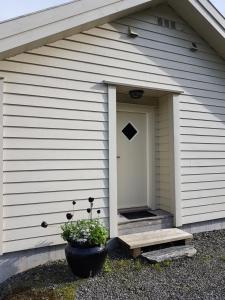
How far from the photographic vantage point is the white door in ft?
19.1

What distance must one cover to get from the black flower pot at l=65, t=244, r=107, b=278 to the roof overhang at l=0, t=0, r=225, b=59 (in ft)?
8.58

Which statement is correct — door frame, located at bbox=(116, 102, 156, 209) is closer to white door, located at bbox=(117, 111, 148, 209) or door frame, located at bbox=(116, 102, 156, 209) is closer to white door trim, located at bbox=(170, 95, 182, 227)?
white door, located at bbox=(117, 111, 148, 209)

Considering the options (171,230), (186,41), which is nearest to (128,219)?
(171,230)

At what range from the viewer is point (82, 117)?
15.2 ft

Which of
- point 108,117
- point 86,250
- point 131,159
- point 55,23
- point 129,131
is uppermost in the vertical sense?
point 55,23

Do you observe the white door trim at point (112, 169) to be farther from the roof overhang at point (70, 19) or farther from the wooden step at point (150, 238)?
the roof overhang at point (70, 19)

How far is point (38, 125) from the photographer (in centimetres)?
428

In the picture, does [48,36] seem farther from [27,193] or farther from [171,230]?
[171,230]

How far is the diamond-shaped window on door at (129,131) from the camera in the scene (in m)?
5.88

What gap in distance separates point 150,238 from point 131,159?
67.1 inches

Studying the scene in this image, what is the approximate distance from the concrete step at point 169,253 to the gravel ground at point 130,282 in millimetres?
78

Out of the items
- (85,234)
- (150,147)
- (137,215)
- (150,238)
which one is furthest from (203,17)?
(85,234)

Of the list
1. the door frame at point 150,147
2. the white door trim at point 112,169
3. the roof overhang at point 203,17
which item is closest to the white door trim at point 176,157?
the door frame at point 150,147

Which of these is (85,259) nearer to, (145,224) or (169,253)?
(169,253)
